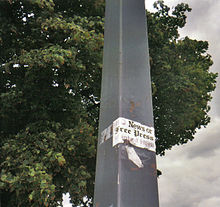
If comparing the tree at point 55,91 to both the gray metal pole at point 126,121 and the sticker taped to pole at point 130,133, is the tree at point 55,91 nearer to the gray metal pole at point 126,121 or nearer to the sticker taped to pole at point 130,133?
the gray metal pole at point 126,121

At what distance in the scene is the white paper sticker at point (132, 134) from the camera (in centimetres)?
243

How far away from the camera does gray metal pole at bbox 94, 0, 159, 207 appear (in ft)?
7.47

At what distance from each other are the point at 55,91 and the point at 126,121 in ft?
21.4

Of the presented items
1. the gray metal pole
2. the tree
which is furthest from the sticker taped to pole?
the tree

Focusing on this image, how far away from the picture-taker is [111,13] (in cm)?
338

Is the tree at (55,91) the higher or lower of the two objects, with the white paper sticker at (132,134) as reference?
higher

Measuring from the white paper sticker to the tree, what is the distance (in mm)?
4520

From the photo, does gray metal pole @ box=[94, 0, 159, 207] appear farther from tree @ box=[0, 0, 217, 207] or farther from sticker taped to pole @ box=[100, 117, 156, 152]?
tree @ box=[0, 0, 217, 207]

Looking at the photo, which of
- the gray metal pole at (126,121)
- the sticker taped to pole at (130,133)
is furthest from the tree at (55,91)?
the sticker taped to pole at (130,133)

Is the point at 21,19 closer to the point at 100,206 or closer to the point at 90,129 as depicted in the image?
the point at 90,129

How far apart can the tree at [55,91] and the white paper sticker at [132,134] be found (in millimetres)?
4520

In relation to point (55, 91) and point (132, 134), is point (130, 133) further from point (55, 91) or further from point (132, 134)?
point (55, 91)

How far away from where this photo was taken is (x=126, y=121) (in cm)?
249

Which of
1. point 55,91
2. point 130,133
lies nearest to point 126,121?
point 130,133
